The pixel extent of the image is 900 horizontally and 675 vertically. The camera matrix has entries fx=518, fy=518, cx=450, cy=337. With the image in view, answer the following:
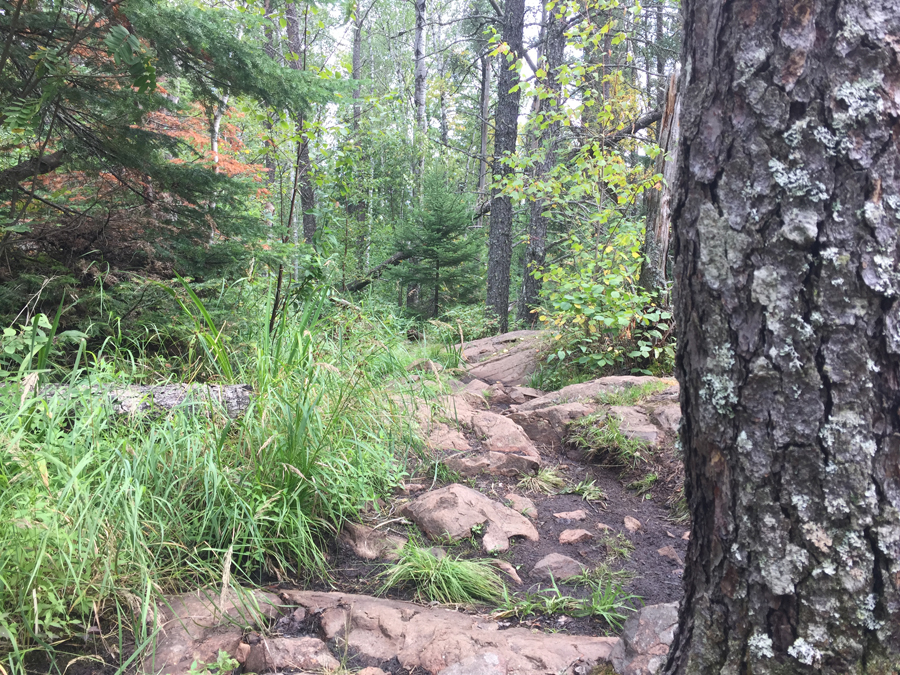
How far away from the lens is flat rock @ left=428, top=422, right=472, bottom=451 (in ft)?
10.9

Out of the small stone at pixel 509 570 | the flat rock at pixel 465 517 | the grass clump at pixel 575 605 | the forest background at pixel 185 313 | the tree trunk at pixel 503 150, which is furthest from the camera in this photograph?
the tree trunk at pixel 503 150

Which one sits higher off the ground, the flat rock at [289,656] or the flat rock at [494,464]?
the flat rock at [494,464]

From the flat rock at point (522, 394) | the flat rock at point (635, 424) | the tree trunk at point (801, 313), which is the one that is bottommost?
the flat rock at point (522, 394)

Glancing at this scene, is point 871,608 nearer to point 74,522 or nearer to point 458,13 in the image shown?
point 74,522

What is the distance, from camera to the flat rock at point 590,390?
4.18 meters

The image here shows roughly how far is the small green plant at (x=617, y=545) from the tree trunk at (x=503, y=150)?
6.72 meters

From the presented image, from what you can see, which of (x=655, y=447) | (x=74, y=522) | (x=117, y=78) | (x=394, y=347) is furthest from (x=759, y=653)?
(x=117, y=78)

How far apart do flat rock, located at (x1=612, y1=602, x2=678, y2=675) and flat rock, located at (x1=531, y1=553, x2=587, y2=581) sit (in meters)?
0.42

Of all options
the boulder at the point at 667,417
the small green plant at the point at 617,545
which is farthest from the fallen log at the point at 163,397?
the boulder at the point at 667,417

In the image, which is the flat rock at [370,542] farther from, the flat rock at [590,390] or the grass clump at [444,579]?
the flat rock at [590,390]

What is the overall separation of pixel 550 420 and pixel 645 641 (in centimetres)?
227

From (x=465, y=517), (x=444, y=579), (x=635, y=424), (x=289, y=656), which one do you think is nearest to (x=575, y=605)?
(x=444, y=579)

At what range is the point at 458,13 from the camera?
2323cm

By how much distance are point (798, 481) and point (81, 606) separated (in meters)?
2.00
